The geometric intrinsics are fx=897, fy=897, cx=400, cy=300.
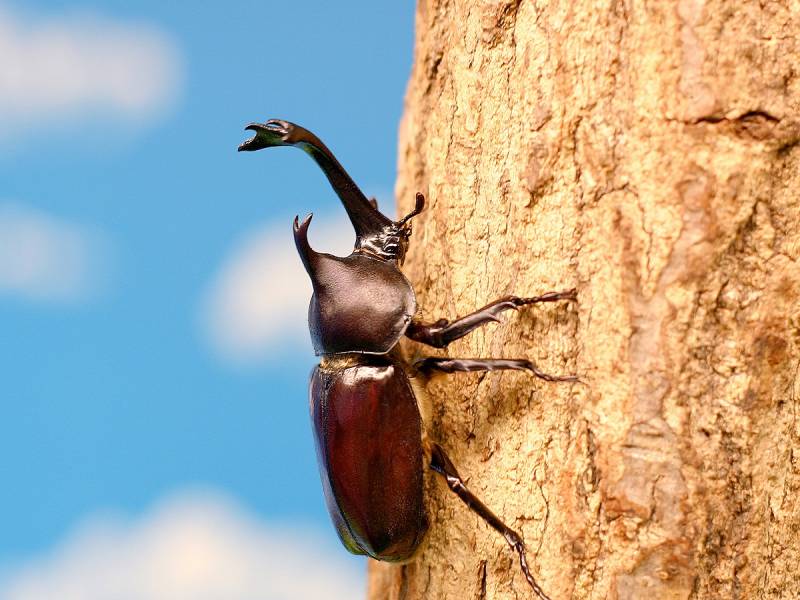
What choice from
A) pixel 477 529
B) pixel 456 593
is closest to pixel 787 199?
pixel 477 529

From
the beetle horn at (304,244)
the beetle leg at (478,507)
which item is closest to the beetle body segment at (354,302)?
the beetle horn at (304,244)

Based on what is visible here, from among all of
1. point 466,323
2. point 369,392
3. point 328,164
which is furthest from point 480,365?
point 328,164

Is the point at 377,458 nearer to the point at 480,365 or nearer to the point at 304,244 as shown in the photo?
the point at 480,365

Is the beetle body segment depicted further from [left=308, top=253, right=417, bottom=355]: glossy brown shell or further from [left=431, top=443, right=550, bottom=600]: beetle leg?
[left=431, top=443, right=550, bottom=600]: beetle leg

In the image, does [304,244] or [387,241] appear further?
[387,241]

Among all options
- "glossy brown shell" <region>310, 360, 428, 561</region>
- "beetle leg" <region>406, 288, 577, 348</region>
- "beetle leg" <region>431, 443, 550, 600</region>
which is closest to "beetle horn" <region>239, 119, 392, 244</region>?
"beetle leg" <region>406, 288, 577, 348</region>
